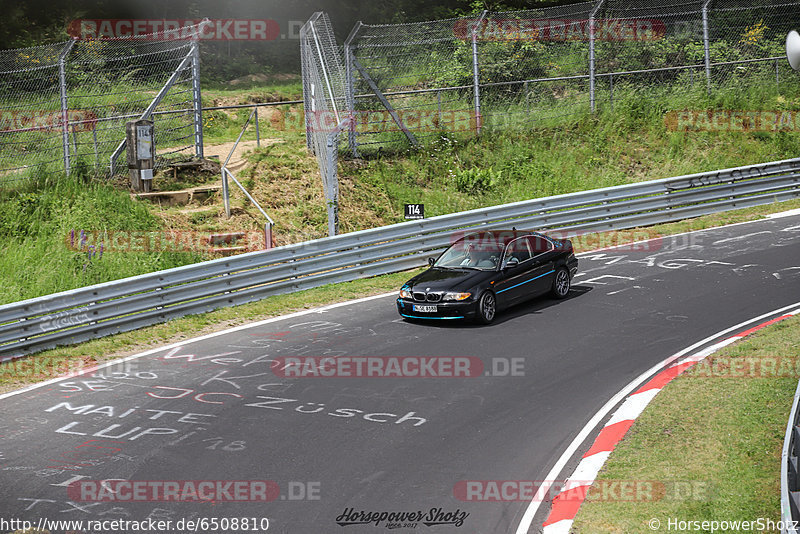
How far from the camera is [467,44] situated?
22766mm

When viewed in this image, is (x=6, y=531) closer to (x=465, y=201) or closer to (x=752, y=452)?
(x=752, y=452)

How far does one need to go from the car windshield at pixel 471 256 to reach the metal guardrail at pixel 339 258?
2.40m

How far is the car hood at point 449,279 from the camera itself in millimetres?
13352

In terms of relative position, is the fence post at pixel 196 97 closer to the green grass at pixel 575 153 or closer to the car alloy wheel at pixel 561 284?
the green grass at pixel 575 153

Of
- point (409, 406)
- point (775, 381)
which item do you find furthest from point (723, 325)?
point (409, 406)

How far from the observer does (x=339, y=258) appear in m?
16.4

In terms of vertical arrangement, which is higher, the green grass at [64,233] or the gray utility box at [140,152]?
the gray utility box at [140,152]

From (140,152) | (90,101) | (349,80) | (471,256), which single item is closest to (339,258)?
(471,256)

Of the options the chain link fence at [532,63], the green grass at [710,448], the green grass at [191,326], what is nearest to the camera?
the green grass at [710,448]

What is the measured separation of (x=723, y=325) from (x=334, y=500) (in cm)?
776

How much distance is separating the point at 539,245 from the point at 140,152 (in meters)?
9.06

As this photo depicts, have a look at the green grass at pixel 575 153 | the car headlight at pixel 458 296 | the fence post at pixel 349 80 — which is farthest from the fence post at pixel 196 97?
the car headlight at pixel 458 296

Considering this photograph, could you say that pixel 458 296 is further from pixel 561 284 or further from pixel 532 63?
pixel 532 63

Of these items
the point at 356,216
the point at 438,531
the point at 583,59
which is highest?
the point at 583,59
